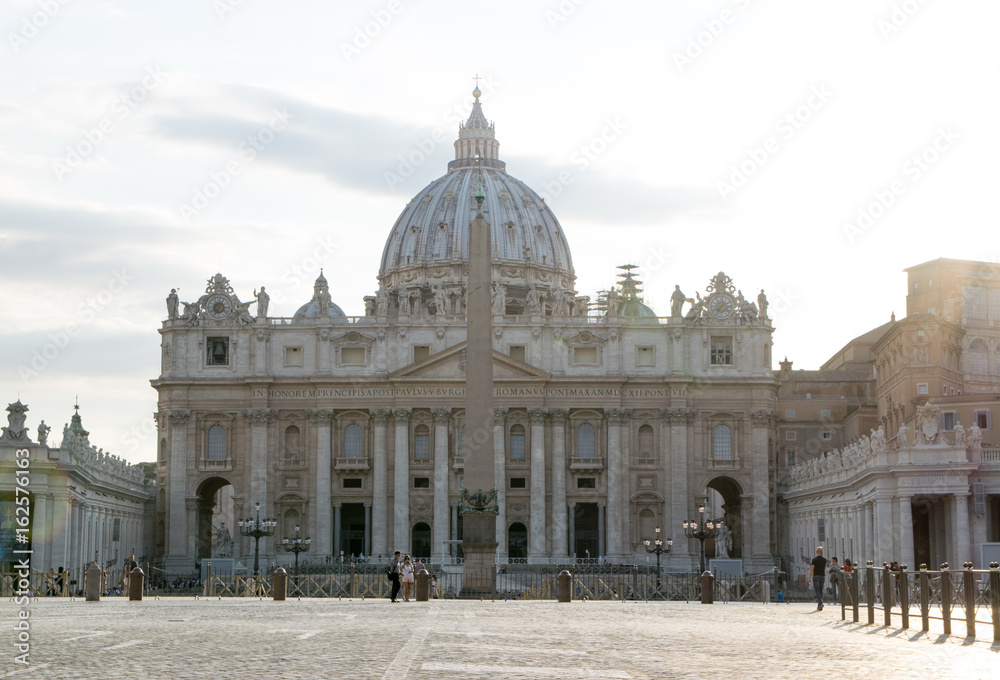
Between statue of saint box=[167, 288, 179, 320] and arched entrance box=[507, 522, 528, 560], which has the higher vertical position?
statue of saint box=[167, 288, 179, 320]

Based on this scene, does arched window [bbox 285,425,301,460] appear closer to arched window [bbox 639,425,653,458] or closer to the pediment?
the pediment

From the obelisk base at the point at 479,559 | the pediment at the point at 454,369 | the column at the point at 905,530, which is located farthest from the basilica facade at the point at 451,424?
the obelisk base at the point at 479,559

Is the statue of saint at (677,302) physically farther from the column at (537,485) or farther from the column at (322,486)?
the column at (322,486)

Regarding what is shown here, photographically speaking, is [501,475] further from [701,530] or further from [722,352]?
[701,530]

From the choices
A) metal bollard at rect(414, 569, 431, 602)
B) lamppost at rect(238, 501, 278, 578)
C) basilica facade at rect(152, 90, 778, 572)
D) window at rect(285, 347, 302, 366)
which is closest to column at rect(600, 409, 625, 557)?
basilica facade at rect(152, 90, 778, 572)

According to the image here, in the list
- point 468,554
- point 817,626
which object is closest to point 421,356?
point 468,554

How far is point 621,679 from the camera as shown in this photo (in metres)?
20.8

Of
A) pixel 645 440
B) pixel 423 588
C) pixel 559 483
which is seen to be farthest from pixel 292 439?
pixel 423 588

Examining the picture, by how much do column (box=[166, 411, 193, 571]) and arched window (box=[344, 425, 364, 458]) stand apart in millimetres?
10109

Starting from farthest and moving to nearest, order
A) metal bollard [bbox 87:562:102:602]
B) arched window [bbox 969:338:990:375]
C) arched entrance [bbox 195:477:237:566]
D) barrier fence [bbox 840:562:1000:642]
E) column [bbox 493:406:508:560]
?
column [bbox 493:406:508:560], arched entrance [bbox 195:477:237:566], arched window [bbox 969:338:990:375], metal bollard [bbox 87:562:102:602], barrier fence [bbox 840:562:1000:642]

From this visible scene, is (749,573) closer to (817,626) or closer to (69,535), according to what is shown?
(69,535)

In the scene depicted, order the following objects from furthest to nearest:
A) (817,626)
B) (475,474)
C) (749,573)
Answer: (749,573) < (475,474) < (817,626)

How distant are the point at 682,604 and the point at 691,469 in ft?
167

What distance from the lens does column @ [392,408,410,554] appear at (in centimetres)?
9812
